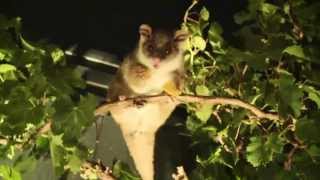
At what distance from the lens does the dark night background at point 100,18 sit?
316 centimetres

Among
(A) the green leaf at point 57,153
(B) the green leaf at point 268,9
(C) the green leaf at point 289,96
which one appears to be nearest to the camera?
(C) the green leaf at point 289,96

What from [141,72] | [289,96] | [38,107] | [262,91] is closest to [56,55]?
[38,107]

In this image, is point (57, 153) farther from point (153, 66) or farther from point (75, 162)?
point (153, 66)

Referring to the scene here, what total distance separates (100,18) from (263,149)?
153 cm

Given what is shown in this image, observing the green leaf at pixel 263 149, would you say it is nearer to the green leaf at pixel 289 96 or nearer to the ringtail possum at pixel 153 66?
the green leaf at pixel 289 96

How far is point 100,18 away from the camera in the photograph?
10.5 ft

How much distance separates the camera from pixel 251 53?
2.04m

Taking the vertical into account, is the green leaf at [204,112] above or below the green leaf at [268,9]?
below

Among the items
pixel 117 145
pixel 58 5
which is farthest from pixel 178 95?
pixel 58 5

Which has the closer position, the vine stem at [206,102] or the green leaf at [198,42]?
the vine stem at [206,102]

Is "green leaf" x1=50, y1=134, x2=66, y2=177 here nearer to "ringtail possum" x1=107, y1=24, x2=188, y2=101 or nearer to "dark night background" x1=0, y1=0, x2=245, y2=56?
"ringtail possum" x1=107, y1=24, x2=188, y2=101

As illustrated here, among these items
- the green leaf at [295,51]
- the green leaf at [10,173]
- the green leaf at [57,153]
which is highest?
the green leaf at [295,51]

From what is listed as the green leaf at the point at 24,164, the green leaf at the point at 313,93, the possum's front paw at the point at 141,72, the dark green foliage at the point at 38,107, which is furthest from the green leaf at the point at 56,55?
the green leaf at the point at 313,93

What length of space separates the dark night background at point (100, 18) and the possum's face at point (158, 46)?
0.59m
